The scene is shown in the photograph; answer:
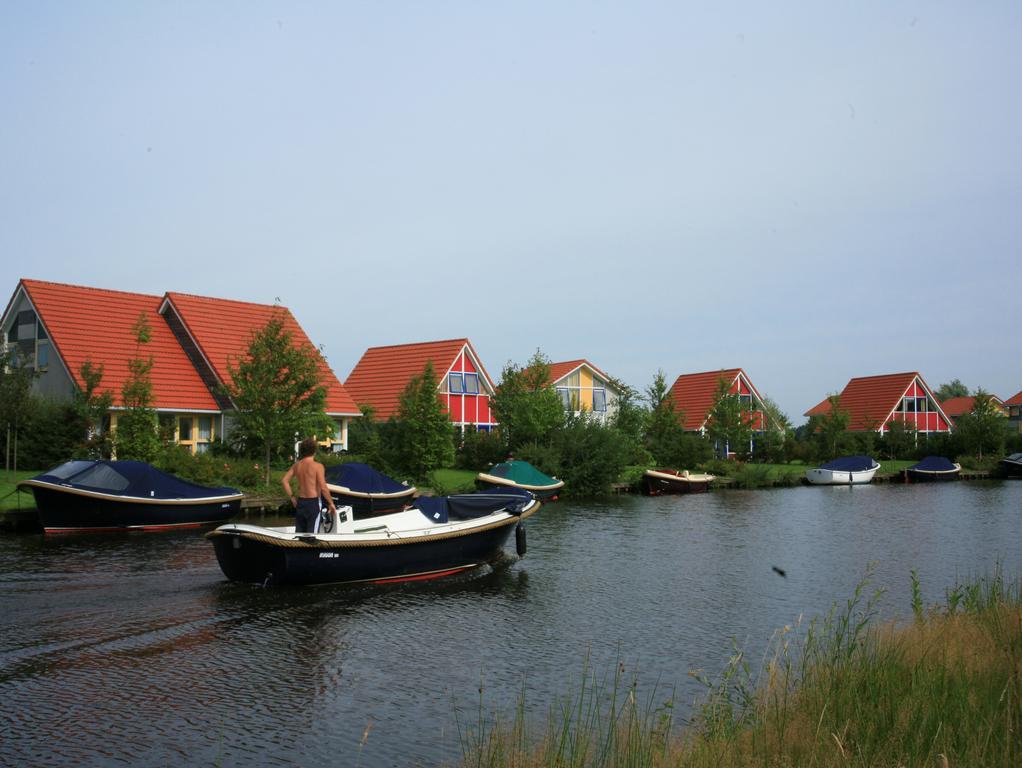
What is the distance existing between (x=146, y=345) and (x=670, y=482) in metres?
24.3

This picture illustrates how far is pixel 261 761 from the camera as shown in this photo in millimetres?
8844

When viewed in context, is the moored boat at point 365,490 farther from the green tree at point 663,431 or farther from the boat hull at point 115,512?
the green tree at point 663,431

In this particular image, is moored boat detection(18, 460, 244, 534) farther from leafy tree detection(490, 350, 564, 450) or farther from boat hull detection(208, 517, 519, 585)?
leafy tree detection(490, 350, 564, 450)

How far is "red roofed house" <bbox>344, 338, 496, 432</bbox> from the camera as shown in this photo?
57312 mm

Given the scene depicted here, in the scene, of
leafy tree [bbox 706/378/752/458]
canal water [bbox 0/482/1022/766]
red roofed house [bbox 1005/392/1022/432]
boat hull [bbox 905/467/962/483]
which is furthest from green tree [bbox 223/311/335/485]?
red roofed house [bbox 1005/392/1022/432]

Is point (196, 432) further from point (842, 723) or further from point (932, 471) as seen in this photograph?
point (932, 471)

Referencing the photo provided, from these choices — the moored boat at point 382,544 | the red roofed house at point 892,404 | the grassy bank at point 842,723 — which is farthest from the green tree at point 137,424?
the red roofed house at point 892,404

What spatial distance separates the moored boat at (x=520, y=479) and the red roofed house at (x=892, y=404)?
159 ft

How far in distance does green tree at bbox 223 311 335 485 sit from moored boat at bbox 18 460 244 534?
737 centimetres

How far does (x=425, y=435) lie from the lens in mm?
39531

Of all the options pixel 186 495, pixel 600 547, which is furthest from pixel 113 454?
pixel 600 547

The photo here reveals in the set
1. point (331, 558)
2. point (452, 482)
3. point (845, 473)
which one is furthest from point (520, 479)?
point (845, 473)

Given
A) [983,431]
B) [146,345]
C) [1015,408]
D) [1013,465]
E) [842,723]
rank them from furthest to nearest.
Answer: [1015,408], [983,431], [1013,465], [146,345], [842,723]

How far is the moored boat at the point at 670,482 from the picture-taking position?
152 feet
